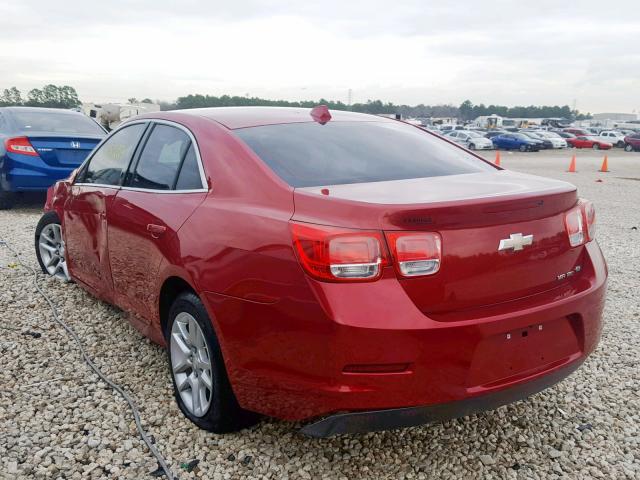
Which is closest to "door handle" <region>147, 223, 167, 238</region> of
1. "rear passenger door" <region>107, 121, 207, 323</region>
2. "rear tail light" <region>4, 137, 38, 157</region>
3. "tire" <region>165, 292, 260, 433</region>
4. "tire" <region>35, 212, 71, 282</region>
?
"rear passenger door" <region>107, 121, 207, 323</region>

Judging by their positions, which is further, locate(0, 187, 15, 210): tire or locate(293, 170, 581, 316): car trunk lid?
locate(0, 187, 15, 210): tire

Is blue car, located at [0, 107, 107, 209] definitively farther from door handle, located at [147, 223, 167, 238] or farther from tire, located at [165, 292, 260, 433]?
tire, located at [165, 292, 260, 433]

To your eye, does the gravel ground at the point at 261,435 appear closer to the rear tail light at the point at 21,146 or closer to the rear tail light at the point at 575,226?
the rear tail light at the point at 575,226

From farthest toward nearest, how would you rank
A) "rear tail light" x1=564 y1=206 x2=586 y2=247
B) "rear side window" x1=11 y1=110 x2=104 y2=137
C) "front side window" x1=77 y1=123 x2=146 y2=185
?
"rear side window" x1=11 y1=110 x2=104 y2=137 → "front side window" x1=77 y1=123 x2=146 y2=185 → "rear tail light" x1=564 y1=206 x2=586 y2=247

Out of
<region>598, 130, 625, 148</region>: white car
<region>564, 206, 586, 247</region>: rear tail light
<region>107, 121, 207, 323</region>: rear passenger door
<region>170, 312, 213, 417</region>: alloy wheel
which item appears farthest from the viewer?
<region>598, 130, 625, 148</region>: white car

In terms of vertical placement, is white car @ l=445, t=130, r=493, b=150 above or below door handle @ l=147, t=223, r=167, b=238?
below

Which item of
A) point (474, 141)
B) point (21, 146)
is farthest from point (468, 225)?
point (474, 141)

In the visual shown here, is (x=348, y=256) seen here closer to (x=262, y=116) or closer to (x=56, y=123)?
(x=262, y=116)

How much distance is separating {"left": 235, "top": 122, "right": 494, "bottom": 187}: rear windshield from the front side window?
112 cm

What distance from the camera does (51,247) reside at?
17.7 ft

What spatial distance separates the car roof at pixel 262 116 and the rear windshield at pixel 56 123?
6381 millimetres

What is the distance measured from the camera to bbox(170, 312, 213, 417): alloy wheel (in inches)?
113

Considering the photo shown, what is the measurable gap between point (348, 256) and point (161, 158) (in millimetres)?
1710

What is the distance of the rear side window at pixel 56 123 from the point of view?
29.8ft
